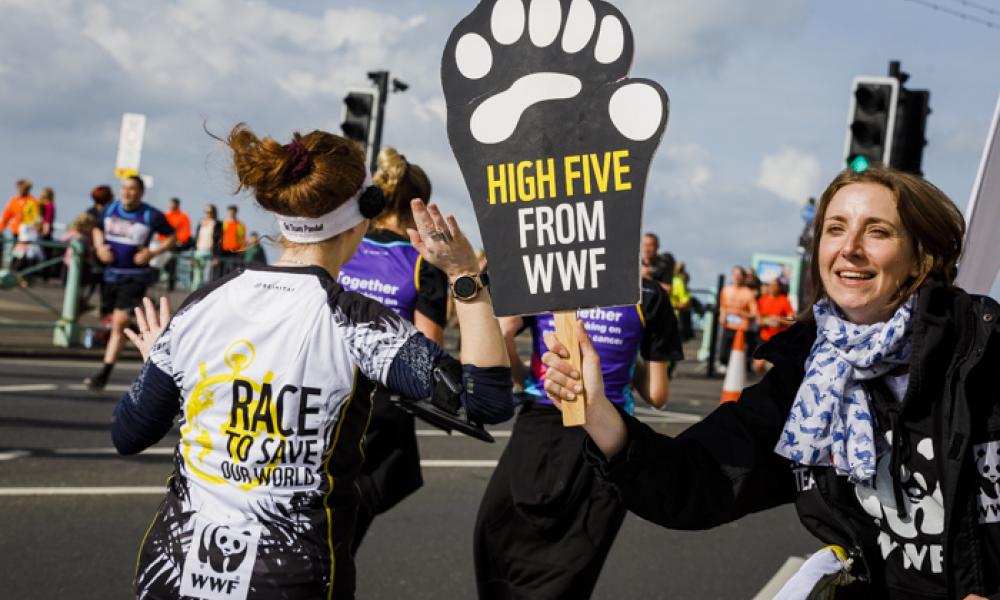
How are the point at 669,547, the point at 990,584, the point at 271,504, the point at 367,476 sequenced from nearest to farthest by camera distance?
the point at 990,584
the point at 271,504
the point at 367,476
the point at 669,547

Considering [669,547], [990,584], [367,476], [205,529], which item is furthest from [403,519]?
[990,584]

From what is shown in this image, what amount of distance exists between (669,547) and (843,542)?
15.0 ft

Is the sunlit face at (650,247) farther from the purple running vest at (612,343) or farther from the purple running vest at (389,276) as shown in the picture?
the purple running vest at (389,276)

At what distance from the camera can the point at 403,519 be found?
24.2 feet

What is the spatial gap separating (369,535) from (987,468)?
4793mm

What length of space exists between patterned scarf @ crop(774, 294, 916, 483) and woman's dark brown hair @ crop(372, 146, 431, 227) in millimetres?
2474

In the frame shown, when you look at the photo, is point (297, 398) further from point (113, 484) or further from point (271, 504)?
point (113, 484)

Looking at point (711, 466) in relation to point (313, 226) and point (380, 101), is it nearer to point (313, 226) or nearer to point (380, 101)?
point (313, 226)

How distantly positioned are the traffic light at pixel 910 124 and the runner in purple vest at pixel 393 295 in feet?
24.6

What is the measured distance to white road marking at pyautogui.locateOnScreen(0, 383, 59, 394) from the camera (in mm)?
11055

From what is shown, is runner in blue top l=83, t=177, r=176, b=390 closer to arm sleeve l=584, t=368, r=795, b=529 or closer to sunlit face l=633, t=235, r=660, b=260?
sunlit face l=633, t=235, r=660, b=260

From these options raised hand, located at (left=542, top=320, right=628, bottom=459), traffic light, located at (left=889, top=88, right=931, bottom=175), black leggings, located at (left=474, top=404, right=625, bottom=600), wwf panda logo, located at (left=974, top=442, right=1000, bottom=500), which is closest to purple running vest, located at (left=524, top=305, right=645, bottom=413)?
black leggings, located at (left=474, top=404, right=625, bottom=600)

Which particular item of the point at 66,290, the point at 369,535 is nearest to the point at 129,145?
the point at 66,290

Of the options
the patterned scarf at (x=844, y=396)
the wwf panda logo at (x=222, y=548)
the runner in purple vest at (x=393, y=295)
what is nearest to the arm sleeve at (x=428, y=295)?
the runner in purple vest at (x=393, y=295)
